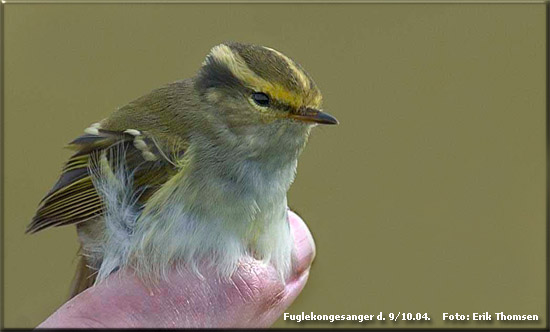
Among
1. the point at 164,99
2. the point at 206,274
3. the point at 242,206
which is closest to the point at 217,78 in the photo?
the point at 164,99

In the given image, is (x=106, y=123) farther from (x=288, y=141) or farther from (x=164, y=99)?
(x=288, y=141)

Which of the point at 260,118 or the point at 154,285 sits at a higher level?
the point at 260,118

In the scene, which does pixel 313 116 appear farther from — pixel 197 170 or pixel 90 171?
pixel 90 171

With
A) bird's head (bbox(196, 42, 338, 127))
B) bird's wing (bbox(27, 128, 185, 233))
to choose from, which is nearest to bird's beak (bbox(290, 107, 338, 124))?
bird's head (bbox(196, 42, 338, 127))

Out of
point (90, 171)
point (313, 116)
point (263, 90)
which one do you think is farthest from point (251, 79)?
point (90, 171)

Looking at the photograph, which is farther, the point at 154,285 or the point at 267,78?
the point at 154,285
